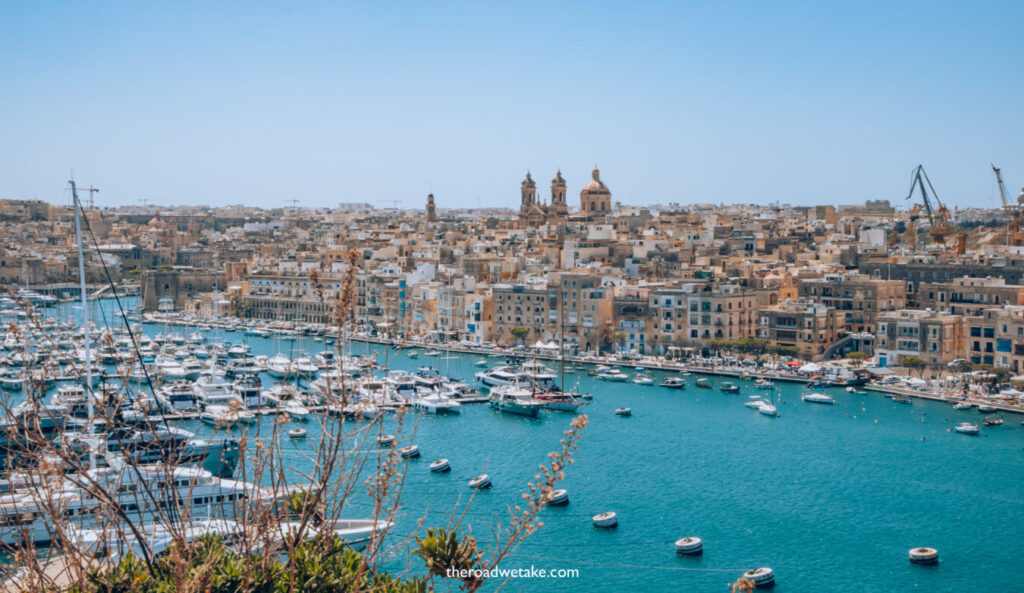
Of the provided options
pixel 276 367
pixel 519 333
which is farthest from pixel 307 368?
Answer: pixel 519 333

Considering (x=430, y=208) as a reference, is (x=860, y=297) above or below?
below

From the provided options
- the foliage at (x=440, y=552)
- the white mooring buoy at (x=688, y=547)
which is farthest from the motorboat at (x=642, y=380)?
the foliage at (x=440, y=552)

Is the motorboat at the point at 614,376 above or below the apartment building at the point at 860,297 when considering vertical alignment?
below

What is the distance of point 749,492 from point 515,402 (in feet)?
18.6

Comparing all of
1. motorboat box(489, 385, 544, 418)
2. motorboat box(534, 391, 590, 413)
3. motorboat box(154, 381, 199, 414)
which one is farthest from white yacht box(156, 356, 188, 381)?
motorboat box(534, 391, 590, 413)

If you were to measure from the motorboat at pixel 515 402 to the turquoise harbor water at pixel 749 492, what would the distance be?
24cm

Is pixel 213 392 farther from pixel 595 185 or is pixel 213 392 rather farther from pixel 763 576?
pixel 595 185

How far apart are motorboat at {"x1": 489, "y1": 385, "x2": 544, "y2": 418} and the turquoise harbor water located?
240 millimetres

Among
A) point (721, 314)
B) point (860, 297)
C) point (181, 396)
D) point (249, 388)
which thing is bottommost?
point (181, 396)

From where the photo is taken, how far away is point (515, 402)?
57.4 ft

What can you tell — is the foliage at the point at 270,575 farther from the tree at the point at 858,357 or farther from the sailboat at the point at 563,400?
the tree at the point at 858,357

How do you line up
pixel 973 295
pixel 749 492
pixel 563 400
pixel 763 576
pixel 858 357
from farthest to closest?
pixel 973 295
pixel 858 357
pixel 563 400
pixel 749 492
pixel 763 576

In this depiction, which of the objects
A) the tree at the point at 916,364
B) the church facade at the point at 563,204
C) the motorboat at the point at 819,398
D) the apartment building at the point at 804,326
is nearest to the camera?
the motorboat at the point at 819,398

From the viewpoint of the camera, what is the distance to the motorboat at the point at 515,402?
17.3 metres
